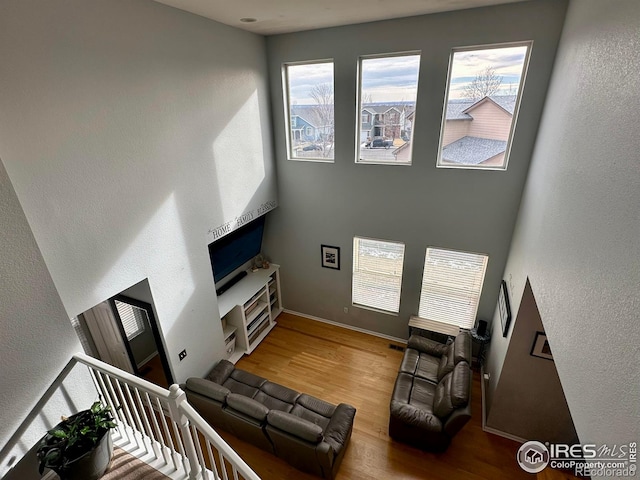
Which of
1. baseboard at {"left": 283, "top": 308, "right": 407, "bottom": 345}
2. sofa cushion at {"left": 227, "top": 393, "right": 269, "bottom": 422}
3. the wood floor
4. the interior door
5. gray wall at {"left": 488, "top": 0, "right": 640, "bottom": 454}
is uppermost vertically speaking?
gray wall at {"left": 488, "top": 0, "right": 640, "bottom": 454}

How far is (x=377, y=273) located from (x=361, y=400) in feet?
7.09

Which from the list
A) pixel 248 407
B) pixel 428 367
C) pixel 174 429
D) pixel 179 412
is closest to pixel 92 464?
pixel 174 429

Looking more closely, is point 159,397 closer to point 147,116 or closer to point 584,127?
point 147,116

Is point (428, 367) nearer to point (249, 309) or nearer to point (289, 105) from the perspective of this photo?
point (249, 309)

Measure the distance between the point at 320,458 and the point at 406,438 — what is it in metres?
1.32

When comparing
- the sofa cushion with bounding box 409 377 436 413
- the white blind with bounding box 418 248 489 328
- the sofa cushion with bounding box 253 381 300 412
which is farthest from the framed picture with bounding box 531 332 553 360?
the sofa cushion with bounding box 253 381 300 412

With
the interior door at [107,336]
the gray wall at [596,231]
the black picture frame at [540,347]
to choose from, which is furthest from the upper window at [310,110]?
the black picture frame at [540,347]

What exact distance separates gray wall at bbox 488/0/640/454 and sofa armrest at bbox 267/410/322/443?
2.53 meters

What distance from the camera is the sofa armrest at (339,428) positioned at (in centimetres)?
375

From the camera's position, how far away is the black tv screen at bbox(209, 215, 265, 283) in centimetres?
500

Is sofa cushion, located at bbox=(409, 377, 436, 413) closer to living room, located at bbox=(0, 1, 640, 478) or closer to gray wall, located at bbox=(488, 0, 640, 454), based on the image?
living room, located at bbox=(0, 1, 640, 478)

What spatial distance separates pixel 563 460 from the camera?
392 cm

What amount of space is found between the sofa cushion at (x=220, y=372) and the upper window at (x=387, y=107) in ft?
12.9

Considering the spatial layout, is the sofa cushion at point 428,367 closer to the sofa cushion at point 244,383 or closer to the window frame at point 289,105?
the sofa cushion at point 244,383
